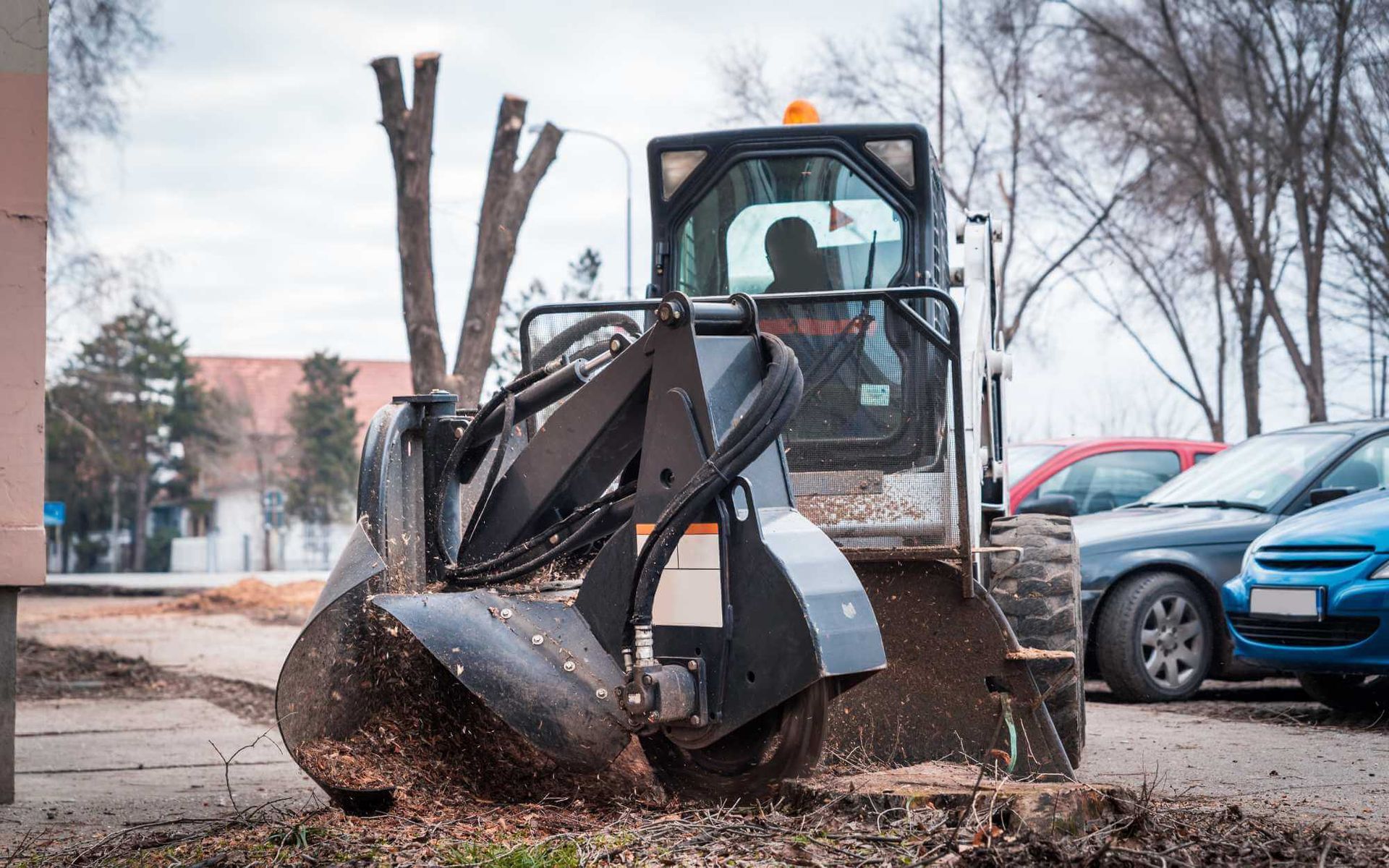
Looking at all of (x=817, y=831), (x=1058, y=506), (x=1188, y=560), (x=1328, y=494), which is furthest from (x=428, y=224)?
(x=817, y=831)

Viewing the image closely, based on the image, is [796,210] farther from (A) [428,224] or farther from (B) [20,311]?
(A) [428,224]

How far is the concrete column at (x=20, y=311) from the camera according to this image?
254 inches

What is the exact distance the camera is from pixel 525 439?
5293mm

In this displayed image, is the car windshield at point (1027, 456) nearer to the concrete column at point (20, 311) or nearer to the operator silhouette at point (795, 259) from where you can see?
the operator silhouette at point (795, 259)

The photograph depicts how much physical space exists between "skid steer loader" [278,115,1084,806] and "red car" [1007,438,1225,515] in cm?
472

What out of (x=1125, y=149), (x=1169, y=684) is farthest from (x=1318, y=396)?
(x=1169, y=684)

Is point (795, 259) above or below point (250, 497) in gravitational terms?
above

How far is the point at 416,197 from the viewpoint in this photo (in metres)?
13.1

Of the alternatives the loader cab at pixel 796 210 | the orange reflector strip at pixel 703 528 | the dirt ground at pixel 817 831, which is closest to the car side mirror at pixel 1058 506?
the dirt ground at pixel 817 831

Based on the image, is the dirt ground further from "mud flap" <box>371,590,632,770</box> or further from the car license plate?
the car license plate

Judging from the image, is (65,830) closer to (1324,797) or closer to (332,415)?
(1324,797)

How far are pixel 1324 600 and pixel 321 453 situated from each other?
175 ft

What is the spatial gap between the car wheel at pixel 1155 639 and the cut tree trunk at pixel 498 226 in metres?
6.04

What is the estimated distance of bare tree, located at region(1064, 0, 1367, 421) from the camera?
61.7ft
